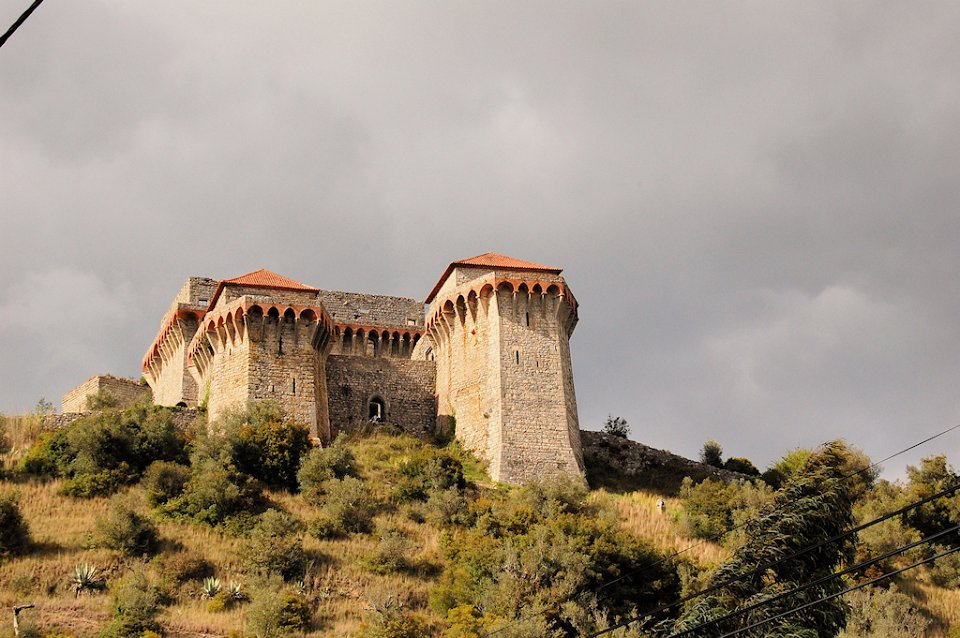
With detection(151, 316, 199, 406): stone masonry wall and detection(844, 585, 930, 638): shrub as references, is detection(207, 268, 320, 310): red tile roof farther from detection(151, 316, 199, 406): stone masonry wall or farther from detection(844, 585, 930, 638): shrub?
detection(844, 585, 930, 638): shrub

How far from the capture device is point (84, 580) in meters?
29.8

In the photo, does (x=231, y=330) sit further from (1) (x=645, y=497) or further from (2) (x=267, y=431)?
(1) (x=645, y=497)

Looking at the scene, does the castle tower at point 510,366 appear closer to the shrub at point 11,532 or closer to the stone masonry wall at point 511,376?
the stone masonry wall at point 511,376

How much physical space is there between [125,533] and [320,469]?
8.00 metres

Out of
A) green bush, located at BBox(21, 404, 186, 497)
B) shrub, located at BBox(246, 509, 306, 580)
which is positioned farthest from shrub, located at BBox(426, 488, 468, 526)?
green bush, located at BBox(21, 404, 186, 497)

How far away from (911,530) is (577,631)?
59.9ft

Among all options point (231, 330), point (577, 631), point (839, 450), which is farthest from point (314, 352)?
point (839, 450)

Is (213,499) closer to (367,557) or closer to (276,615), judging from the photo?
(367,557)

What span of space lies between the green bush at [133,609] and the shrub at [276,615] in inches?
90.9

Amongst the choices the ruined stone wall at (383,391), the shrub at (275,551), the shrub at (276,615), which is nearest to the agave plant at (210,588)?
the shrub at (275,551)

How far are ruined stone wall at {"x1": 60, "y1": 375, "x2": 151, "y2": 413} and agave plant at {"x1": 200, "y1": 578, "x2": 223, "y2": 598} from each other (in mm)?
22288

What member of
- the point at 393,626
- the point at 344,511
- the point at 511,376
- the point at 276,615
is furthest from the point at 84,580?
the point at 511,376

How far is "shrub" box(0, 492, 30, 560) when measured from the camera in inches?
1225

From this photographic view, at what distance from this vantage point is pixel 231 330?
43.1m
